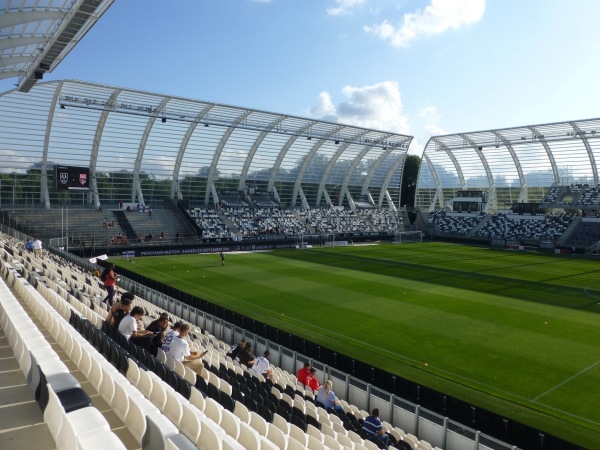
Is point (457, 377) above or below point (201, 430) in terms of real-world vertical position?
below

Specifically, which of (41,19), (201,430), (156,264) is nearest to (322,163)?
(156,264)

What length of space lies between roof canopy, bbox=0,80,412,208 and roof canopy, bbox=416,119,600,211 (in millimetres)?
8199

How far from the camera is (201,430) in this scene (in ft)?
13.8

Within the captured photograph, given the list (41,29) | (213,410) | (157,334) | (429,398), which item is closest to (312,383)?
(429,398)

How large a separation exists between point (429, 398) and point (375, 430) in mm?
3348

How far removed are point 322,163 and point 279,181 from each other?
7.10 meters

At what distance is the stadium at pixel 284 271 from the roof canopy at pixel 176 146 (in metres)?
0.24

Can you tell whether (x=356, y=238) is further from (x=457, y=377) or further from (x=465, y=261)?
(x=457, y=377)

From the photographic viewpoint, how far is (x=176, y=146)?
53688 millimetres

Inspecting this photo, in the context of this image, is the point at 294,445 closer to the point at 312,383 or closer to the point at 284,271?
the point at 312,383

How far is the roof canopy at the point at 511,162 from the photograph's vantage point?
58438 millimetres

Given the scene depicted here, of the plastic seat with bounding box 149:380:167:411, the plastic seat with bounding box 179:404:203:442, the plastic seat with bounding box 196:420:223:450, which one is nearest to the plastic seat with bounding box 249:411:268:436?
the plastic seat with bounding box 149:380:167:411

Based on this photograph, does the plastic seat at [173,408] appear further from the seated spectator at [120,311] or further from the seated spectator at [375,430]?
the seated spectator at [375,430]

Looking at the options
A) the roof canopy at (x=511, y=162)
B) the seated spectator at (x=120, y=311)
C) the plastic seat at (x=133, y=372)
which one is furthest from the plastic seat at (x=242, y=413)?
the roof canopy at (x=511, y=162)
